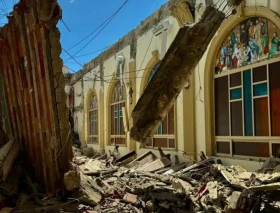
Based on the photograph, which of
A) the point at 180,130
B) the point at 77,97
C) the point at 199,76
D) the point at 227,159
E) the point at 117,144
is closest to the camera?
the point at 227,159

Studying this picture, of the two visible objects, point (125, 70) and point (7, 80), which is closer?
point (7, 80)

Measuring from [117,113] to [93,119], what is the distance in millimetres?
3890

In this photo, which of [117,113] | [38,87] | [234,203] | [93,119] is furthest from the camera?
[93,119]

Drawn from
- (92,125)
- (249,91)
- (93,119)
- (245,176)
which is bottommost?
(245,176)

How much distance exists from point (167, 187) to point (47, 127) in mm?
2474

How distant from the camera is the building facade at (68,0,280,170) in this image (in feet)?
21.9

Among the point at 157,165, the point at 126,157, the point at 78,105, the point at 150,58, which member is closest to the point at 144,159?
the point at 157,165

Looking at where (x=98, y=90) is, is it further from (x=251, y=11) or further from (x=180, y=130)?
(x=251, y=11)

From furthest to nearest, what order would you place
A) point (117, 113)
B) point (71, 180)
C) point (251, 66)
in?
1. point (117, 113)
2. point (251, 66)
3. point (71, 180)

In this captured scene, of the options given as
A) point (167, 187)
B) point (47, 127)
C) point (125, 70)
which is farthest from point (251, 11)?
point (125, 70)

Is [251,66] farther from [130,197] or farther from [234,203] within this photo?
[130,197]

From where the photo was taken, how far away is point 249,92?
718 centimetres

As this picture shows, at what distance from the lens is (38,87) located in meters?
5.28

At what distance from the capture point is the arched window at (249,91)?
658 centimetres
